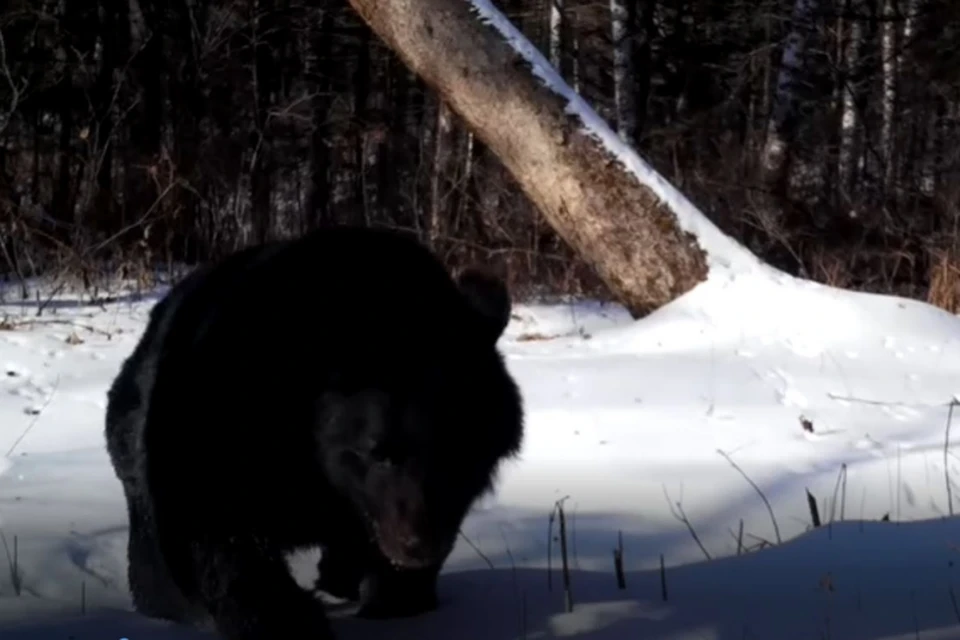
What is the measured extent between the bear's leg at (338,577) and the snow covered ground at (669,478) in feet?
0.46

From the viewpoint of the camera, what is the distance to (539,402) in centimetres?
521

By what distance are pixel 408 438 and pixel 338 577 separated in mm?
816

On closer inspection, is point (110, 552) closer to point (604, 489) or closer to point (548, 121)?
point (604, 489)

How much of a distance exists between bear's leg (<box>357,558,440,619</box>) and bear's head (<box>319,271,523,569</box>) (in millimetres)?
196

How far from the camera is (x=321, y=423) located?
225 centimetres

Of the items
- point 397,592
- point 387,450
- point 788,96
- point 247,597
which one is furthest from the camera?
point 788,96

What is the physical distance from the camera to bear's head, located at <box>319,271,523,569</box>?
221cm

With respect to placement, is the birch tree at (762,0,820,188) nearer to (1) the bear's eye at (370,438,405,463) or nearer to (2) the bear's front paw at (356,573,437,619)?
(2) the bear's front paw at (356,573,437,619)

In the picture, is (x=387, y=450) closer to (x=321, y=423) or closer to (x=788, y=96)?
(x=321, y=423)

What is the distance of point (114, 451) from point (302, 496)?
88 centimetres

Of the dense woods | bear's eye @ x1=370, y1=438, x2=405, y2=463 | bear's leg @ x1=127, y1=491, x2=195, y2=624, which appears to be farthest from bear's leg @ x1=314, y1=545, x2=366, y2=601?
the dense woods

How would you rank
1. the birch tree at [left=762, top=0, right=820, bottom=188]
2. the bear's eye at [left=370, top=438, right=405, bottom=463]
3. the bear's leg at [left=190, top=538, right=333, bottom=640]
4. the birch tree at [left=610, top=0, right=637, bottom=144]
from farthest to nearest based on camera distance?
the birch tree at [left=610, top=0, right=637, bottom=144] → the birch tree at [left=762, top=0, right=820, bottom=188] → the bear's leg at [left=190, top=538, right=333, bottom=640] → the bear's eye at [left=370, top=438, right=405, bottom=463]

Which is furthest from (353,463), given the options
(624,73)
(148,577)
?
(624,73)

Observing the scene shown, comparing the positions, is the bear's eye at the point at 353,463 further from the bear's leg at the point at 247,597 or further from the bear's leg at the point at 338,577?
the bear's leg at the point at 338,577
